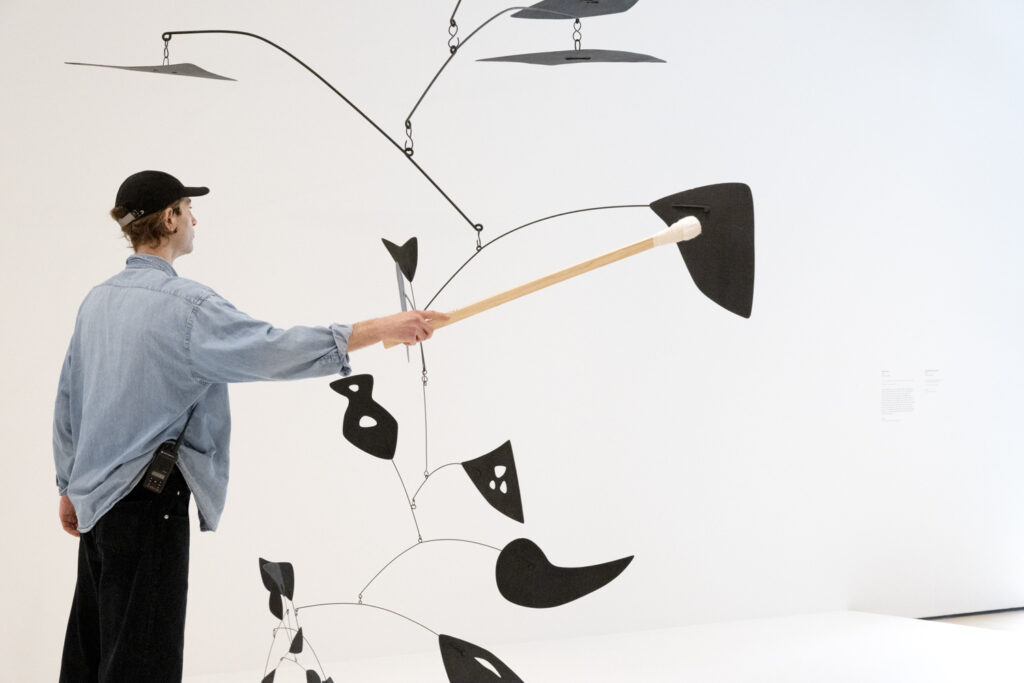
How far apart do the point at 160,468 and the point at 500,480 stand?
0.93 metres

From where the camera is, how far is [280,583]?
8.64ft

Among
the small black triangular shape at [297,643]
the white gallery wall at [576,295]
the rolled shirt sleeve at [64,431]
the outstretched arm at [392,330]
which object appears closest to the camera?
the outstretched arm at [392,330]

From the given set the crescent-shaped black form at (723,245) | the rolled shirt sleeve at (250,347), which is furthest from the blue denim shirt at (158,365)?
the crescent-shaped black form at (723,245)

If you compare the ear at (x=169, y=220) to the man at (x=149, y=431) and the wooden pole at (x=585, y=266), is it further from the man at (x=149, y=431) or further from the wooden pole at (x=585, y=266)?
the wooden pole at (x=585, y=266)

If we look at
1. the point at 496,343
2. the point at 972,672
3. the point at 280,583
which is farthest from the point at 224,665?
the point at 972,672

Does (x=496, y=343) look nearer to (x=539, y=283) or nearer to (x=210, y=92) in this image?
(x=210, y=92)

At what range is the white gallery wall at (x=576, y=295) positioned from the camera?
139 inches

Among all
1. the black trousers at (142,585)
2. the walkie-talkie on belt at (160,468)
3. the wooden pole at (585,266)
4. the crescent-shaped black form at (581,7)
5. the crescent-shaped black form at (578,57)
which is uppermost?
the crescent-shaped black form at (581,7)

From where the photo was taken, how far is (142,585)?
1.78m

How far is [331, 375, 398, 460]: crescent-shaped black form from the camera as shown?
2.63 metres

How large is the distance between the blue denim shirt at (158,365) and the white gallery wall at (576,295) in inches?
70.5

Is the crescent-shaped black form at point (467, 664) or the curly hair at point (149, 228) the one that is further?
the crescent-shaped black form at point (467, 664)

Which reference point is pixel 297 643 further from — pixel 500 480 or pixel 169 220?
pixel 169 220

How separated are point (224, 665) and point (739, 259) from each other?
2589 mm
